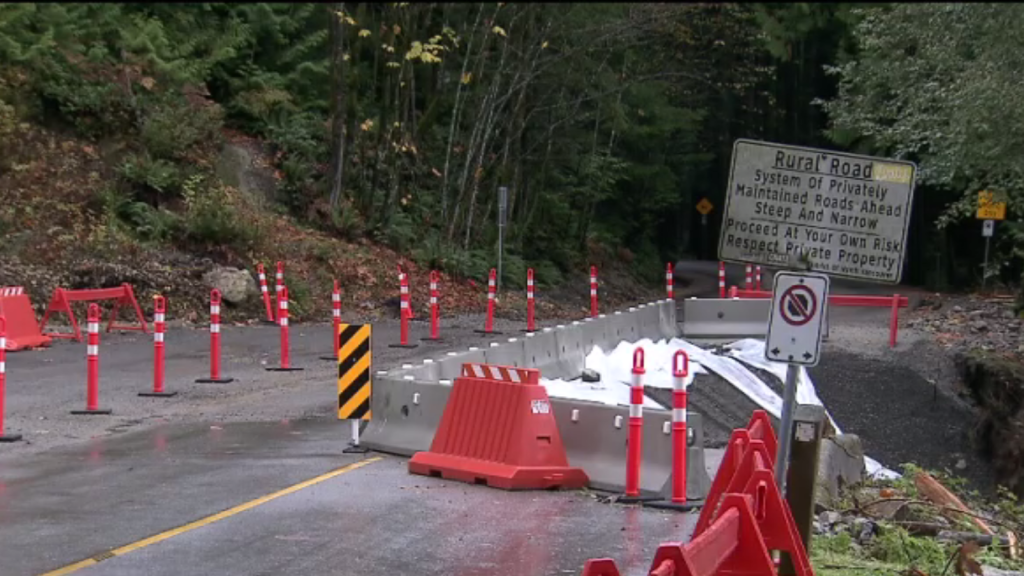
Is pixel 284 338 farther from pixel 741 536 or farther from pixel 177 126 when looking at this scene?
pixel 741 536

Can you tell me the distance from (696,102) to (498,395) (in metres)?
38.5

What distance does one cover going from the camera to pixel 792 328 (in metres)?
8.07

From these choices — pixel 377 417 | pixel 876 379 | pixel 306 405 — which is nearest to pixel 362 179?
pixel 876 379

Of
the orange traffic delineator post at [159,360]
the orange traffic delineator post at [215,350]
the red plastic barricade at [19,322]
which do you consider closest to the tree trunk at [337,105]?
the red plastic barricade at [19,322]

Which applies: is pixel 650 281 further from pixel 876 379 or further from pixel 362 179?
pixel 876 379

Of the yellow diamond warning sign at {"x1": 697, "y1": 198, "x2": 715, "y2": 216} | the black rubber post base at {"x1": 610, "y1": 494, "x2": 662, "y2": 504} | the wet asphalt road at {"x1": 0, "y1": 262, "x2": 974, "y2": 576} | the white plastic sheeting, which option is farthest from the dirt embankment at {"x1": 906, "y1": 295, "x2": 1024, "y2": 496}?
the yellow diamond warning sign at {"x1": 697, "y1": 198, "x2": 715, "y2": 216}

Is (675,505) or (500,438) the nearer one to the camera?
(675,505)

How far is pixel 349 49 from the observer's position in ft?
114

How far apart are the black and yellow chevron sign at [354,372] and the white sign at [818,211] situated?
537 cm

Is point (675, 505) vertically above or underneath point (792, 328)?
underneath

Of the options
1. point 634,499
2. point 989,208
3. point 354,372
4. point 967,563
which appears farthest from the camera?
point 989,208

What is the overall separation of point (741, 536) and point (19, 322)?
16350mm

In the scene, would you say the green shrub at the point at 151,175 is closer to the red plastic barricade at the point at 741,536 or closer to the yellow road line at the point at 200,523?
the yellow road line at the point at 200,523

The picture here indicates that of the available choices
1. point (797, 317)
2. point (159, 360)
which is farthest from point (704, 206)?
point (797, 317)
